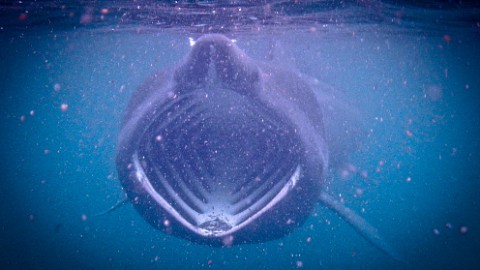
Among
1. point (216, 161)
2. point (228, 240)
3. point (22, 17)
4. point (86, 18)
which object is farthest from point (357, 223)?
point (22, 17)

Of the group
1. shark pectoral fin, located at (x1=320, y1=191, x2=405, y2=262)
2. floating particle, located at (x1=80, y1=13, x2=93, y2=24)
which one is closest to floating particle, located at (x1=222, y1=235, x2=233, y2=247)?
shark pectoral fin, located at (x1=320, y1=191, x2=405, y2=262)

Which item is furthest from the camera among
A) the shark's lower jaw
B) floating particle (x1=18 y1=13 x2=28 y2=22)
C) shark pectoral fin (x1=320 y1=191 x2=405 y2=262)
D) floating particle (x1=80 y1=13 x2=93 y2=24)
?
floating particle (x1=80 y1=13 x2=93 y2=24)

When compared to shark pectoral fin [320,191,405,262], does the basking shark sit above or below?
above

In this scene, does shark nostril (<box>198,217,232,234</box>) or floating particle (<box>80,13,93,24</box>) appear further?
floating particle (<box>80,13,93,24</box>)

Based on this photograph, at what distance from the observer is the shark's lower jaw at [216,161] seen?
129 inches

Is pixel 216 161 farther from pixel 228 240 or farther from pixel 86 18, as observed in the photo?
pixel 86 18

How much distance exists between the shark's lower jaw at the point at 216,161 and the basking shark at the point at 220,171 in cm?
1

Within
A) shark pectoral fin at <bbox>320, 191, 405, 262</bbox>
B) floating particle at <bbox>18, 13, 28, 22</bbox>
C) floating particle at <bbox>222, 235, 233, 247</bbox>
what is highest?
floating particle at <bbox>18, 13, 28, 22</bbox>

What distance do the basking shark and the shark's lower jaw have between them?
1cm

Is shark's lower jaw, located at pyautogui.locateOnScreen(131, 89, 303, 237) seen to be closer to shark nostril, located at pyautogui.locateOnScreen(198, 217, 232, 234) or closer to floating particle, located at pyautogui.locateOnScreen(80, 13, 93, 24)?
shark nostril, located at pyautogui.locateOnScreen(198, 217, 232, 234)

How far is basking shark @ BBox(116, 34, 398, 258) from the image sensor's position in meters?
3.01

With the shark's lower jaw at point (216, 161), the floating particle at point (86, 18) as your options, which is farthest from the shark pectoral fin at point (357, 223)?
the floating particle at point (86, 18)

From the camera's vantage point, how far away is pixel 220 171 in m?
5.04

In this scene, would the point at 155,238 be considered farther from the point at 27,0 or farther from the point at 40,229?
the point at 27,0
